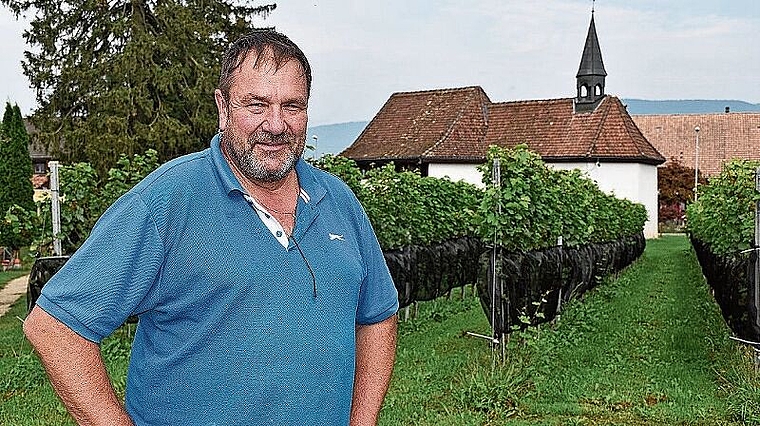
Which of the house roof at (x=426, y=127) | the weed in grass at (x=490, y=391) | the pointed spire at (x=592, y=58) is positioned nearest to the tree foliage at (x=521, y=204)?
the weed in grass at (x=490, y=391)

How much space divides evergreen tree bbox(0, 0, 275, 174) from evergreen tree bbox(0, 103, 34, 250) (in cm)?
168

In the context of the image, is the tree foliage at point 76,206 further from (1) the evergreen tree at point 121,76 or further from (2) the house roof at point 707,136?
(2) the house roof at point 707,136

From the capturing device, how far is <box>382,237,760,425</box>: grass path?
7453mm

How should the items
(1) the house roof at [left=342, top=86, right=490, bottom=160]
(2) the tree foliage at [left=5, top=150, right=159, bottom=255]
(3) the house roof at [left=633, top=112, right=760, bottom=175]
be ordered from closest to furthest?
(2) the tree foliage at [left=5, top=150, right=159, bottom=255] < (1) the house roof at [left=342, top=86, right=490, bottom=160] < (3) the house roof at [left=633, top=112, right=760, bottom=175]

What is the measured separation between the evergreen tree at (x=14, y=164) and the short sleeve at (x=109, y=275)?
25.3 metres

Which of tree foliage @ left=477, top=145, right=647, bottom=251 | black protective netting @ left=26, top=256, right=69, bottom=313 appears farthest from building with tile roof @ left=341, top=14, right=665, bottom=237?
black protective netting @ left=26, top=256, right=69, bottom=313

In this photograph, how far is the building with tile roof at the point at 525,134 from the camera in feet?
137

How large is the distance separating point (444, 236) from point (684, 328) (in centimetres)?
384

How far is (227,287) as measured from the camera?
7.61 ft

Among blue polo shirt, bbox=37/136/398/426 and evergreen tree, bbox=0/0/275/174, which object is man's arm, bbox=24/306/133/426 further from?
evergreen tree, bbox=0/0/275/174

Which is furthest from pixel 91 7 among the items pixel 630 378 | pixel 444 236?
pixel 630 378

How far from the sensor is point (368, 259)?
9.13ft

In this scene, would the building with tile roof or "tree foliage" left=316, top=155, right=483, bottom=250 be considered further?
the building with tile roof

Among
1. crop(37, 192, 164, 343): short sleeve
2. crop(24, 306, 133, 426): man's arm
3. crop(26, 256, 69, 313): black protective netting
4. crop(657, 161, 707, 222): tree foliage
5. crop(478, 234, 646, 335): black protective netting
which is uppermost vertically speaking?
crop(37, 192, 164, 343): short sleeve
